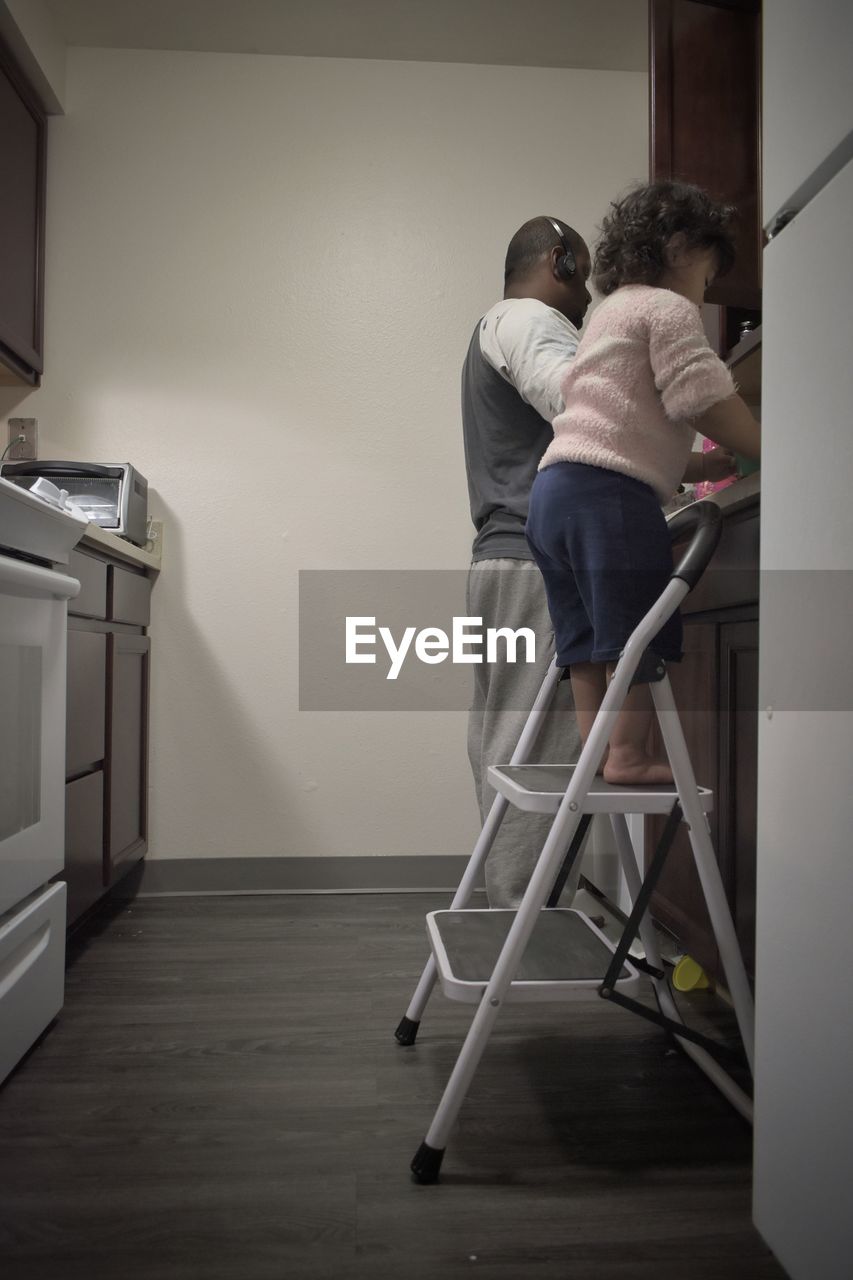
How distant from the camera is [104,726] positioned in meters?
2.10

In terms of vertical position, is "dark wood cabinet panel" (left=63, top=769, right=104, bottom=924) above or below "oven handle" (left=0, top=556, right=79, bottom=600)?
below

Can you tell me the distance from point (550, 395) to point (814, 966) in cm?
95

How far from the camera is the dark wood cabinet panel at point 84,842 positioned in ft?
5.89

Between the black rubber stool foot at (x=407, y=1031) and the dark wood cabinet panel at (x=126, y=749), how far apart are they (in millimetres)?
977

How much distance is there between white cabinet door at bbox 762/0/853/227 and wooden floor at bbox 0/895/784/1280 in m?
1.07

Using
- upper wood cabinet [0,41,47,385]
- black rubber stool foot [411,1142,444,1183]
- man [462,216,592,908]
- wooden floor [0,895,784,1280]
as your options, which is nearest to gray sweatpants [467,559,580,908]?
man [462,216,592,908]

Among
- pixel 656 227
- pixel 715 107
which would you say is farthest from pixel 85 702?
pixel 715 107

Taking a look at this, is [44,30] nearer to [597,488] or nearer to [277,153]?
[277,153]

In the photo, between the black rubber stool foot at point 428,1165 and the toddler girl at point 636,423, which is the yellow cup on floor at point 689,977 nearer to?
the toddler girl at point 636,423

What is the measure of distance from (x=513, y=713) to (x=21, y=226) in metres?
1.92

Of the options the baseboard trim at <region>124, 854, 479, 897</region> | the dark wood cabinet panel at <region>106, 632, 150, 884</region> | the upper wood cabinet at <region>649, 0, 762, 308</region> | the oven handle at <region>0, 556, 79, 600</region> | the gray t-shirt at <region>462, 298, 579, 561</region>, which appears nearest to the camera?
the oven handle at <region>0, 556, 79, 600</region>

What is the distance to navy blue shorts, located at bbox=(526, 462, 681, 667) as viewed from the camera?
114 centimetres

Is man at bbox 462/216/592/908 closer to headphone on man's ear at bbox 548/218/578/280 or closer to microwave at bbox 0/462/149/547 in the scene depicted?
headphone on man's ear at bbox 548/218/578/280

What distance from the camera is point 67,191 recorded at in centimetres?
251
